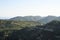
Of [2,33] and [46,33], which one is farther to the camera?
[2,33]

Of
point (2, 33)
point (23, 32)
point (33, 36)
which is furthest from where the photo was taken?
point (2, 33)

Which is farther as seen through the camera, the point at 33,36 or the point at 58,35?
the point at 33,36

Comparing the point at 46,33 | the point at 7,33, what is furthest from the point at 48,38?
the point at 7,33

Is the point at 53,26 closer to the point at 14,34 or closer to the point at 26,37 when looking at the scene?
the point at 26,37

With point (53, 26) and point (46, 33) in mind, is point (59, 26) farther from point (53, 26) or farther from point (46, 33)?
point (46, 33)

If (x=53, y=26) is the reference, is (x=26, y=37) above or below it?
Answer: below

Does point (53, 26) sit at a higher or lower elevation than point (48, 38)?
higher

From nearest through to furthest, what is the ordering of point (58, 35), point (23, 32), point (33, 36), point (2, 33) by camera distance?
1. point (58, 35)
2. point (33, 36)
3. point (23, 32)
4. point (2, 33)

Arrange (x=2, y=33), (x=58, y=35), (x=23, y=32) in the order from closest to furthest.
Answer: (x=58, y=35)
(x=23, y=32)
(x=2, y=33)

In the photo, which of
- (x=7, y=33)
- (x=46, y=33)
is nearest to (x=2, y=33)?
(x=7, y=33)
